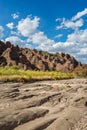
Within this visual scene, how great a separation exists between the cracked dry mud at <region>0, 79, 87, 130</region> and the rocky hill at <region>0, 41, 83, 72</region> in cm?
3755

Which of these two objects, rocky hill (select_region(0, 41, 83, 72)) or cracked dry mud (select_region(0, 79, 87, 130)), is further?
rocky hill (select_region(0, 41, 83, 72))

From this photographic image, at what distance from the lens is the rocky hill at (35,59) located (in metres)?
57.7

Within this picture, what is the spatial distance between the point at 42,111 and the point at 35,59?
58.4 meters

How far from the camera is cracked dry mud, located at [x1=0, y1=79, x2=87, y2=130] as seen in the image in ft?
33.9

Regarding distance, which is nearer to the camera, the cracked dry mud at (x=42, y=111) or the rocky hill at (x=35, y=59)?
the cracked dry mud at (x=42, y=111)

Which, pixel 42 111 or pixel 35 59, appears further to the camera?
pixel 35 59

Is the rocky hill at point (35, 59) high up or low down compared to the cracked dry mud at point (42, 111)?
up

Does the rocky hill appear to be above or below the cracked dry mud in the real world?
above

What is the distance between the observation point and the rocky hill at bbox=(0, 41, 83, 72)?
5770cm

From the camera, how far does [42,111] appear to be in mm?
12195

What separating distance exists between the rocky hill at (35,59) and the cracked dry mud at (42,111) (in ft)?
123

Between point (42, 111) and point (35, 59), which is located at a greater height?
point (35, 59)

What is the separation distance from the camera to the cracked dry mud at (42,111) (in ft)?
33.9

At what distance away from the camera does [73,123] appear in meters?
11.5
